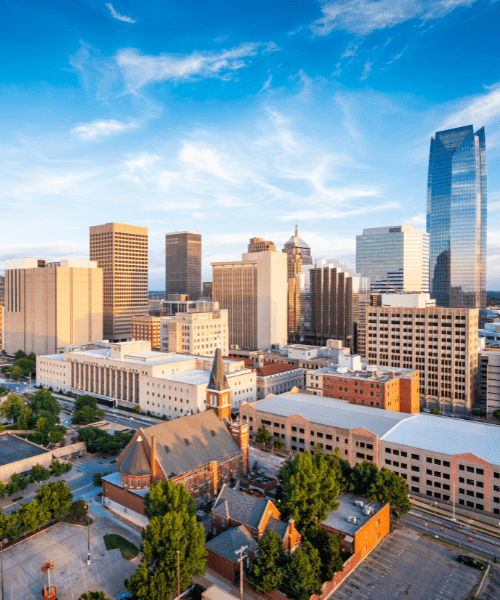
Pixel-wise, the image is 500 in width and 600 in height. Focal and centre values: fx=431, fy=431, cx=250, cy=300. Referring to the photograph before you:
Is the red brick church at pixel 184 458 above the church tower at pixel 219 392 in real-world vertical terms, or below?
below

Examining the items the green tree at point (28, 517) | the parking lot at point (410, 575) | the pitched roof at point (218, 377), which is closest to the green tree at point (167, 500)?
the green tree at point (28, 517)

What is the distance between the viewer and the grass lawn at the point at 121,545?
59.5m

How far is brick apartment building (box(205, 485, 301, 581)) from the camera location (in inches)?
2176

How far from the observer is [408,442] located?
84.2 meters

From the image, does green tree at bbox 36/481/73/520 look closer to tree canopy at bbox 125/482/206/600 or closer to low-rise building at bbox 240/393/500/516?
tree canopy at bbox 125/482/206/600

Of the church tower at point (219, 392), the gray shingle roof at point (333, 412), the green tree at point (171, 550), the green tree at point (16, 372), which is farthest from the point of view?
the green tree at point (16, 372)

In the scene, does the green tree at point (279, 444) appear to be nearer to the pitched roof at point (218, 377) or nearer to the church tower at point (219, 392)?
the church tower at point (219, 392)

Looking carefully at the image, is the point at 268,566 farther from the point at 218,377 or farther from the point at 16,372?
the point at 16,372

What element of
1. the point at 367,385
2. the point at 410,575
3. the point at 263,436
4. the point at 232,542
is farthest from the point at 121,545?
the point at 367,385

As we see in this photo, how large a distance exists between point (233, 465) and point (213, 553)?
2480cm

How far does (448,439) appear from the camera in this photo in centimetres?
8425

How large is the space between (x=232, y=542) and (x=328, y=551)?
1241cm

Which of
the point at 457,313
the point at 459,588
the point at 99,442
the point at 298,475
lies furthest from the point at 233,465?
the point at 457,313

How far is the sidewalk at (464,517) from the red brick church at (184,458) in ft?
109
